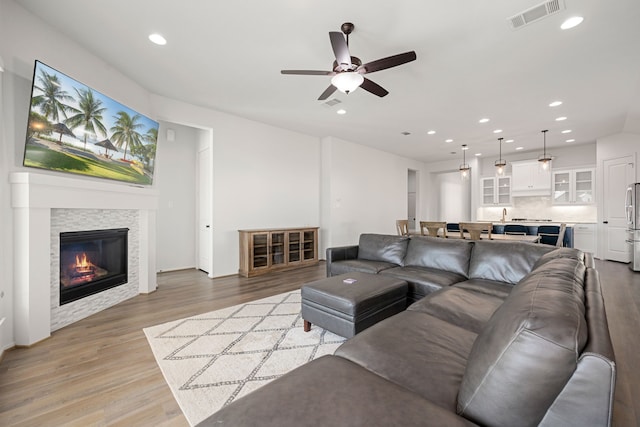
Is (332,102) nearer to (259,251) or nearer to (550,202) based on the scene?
(259,251)

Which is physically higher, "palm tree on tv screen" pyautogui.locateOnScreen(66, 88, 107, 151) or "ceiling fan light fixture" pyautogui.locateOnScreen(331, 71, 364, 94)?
"ceiling fan light fixture" pyautogui.locateOnScreen(331, 71, 364, 94)

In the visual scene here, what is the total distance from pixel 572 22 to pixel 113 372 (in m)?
4.80

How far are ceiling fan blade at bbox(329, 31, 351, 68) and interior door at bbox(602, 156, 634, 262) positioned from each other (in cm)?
723

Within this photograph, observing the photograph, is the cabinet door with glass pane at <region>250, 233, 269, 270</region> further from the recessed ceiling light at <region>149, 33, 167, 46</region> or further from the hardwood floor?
the recessed ceiling light at <region>149, 33, 167, 46</region>

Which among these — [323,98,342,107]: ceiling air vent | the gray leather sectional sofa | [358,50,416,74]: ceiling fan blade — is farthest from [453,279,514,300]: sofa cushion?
[323,98,342,107]: ceiling air vent

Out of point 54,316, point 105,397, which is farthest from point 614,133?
point 54,316

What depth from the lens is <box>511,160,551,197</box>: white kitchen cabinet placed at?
24.0 ft

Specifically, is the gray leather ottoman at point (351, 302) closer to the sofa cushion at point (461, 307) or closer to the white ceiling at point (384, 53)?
the sofa cushion at point (461, 307)

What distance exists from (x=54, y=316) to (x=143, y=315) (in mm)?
734

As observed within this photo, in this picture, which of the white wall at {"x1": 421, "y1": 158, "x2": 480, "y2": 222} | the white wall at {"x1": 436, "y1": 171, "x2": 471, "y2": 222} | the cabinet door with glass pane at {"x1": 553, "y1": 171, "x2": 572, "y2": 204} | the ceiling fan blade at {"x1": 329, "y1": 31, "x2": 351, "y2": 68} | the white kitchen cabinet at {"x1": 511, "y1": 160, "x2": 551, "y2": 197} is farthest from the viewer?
the white wall at {"x1": 436, "y1": 171, "x2": 471, "y2": 222}

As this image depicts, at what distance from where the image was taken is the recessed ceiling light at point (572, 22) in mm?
2418

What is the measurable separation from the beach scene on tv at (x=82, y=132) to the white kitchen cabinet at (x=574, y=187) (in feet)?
31.0

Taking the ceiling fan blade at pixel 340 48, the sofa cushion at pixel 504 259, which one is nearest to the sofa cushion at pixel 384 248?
the sofa cushion at pixel 504 259

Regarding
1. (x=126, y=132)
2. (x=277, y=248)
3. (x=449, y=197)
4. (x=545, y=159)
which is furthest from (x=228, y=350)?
(x=449, y=197)
